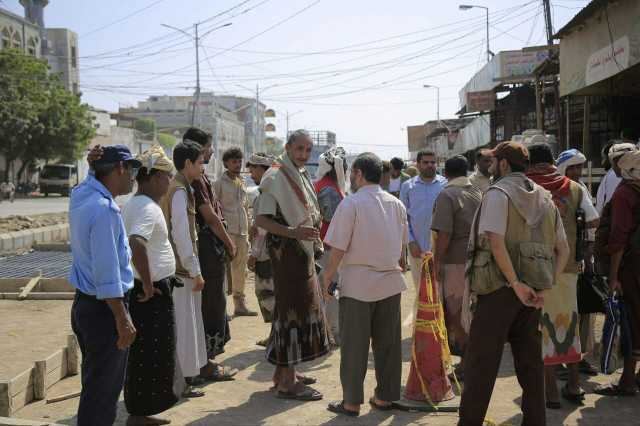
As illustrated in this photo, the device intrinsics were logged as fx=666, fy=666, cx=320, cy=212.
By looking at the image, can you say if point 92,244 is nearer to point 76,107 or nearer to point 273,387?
point 273,387

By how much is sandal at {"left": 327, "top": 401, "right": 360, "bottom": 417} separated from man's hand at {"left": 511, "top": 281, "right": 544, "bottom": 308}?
1455 millimetres

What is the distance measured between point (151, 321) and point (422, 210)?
121 inches

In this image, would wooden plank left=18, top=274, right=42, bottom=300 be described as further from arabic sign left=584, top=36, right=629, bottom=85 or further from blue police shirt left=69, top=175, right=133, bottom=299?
arabic sign left=584, top=36, right=629, bottom=85

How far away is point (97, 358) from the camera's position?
3436mm

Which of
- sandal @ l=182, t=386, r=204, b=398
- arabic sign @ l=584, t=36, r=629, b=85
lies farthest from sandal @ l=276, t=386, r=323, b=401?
arabic sign @ l=584, t=36, r=629, b=85

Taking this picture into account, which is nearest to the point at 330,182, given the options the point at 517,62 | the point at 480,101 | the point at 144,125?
the point at 480,101

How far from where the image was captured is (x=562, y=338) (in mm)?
4602

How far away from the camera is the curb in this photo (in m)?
14.8

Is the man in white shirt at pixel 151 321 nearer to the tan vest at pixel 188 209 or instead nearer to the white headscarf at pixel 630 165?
the tan vest at pixel 188 209

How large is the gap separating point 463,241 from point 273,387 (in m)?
1.91

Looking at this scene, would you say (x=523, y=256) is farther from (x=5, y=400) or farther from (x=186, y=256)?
(x=5, y=400)

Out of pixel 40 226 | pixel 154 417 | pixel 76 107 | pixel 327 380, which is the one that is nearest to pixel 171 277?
pixel 154 417

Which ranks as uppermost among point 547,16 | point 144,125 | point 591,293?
point 144,125

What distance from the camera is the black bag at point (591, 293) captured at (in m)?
4.93
